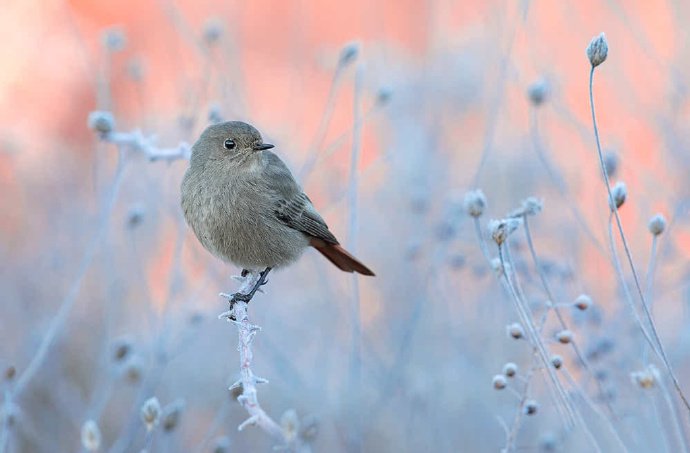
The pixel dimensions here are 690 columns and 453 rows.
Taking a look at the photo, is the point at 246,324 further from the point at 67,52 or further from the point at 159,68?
the point at 159,68

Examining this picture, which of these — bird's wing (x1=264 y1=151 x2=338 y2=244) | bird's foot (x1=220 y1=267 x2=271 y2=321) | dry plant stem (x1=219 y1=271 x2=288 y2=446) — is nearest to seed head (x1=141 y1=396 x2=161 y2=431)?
dry plant stem (x1=219 y1=271 x2=288 y2=446)

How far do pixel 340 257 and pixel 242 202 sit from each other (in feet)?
1.73

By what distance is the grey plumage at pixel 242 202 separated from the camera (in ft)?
13.3

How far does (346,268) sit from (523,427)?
158cm

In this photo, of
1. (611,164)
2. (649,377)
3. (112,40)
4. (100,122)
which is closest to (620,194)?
(649,377)

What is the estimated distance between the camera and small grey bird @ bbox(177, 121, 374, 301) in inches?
159

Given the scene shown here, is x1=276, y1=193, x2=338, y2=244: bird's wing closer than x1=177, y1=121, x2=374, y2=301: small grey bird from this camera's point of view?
No

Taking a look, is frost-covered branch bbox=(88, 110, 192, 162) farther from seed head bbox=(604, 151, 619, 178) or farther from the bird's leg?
seed head bbox=(604, 151, 619, 178)

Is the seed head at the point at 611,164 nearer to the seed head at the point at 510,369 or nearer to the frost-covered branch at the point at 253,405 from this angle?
the seed head at the point at 510,369

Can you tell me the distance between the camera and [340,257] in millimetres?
4352

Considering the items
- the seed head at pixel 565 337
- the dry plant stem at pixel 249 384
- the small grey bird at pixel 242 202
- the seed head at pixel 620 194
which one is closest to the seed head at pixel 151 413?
the dry plant stem at pixel 249 384

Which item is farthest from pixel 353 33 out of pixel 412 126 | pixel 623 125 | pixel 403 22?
pixel 623 125

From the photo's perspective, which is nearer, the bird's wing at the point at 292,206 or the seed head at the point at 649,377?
the seed head at the point at 649,377

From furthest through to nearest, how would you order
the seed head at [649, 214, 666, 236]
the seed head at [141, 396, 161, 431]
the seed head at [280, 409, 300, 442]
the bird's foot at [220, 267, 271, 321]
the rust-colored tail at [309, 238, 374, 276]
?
the rust-colored tail at [309, 238, 374, 276] < the bird's foot at [220, 267, 271, 321] < the seed head at [649, 214, 666, 236] < the seed head at [141, 396, 161, 431] < the seed head at [280, 409, 300, 442]
